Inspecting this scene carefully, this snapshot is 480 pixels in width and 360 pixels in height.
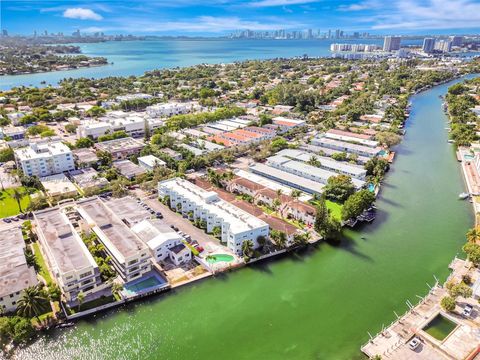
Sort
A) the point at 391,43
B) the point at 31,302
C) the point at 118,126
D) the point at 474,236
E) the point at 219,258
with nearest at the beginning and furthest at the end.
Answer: the point at 31,302 → the point at 219,258 → the point at 474,236 → the point at 118,126 → the point at 391,43

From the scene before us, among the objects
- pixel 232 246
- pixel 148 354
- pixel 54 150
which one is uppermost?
pixel 54 150

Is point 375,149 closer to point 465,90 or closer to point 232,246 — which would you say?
point 232,246

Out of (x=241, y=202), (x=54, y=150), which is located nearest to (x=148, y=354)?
(x=241, y=202)

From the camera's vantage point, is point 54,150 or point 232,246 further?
point 54,150

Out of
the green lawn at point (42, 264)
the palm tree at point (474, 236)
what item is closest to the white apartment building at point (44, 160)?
the green lawn at point (42, 264)

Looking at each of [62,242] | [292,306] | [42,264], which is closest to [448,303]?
[292,306]

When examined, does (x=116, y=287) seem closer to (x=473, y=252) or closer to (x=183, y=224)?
(x=183, y=224)

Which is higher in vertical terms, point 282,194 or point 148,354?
point 282,194
